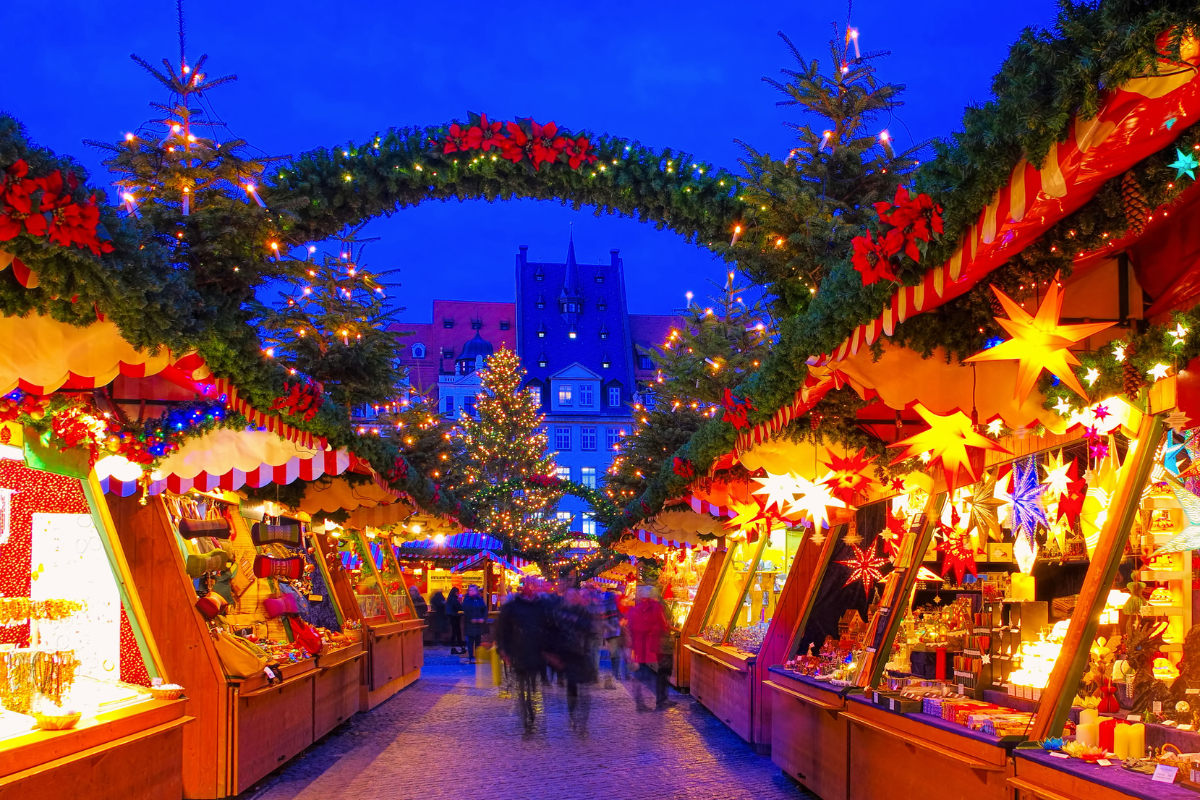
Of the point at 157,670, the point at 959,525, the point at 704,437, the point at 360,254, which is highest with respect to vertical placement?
the point at 360,254

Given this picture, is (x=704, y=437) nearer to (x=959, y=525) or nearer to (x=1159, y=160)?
(x=959, y=525)

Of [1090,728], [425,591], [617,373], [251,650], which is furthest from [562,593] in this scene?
[617,373]

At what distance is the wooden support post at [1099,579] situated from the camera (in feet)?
15.6

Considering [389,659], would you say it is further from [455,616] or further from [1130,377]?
[1130,377]

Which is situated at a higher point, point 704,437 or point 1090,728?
point 704,437

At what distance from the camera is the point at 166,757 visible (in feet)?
22.3

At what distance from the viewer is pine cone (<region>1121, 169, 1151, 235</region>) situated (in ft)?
11.3

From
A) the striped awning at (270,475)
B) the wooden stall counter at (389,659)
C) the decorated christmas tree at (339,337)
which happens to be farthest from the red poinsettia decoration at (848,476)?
the wooden stall counter at (389,659)

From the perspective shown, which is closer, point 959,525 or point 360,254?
point 959,525

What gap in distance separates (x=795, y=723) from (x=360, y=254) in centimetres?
790

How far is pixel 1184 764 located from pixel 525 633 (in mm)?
7545

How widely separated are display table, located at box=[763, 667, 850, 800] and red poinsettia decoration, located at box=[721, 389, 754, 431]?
213 centimetres

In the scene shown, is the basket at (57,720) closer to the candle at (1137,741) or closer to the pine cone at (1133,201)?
the candle at (1137,741)

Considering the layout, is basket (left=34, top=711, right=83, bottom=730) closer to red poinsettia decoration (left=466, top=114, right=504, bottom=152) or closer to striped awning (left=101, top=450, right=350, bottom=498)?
striped awning (left=101, top=450, right=350, bottom=498)
